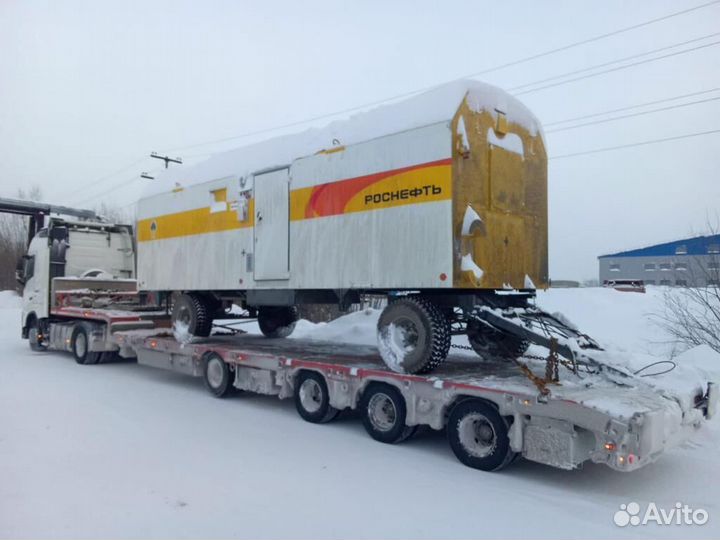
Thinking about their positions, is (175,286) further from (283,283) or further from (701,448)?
(701,448)

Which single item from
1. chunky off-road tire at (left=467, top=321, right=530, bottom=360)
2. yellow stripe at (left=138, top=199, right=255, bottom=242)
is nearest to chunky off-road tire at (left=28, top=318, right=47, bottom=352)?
yellow stripe at (left=138, top=199, right=255, bottom=242)

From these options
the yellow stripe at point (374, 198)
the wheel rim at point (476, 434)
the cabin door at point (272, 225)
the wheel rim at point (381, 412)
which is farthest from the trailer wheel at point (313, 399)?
the yellow stripe at point (374, 198)

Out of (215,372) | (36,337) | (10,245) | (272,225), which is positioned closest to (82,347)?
(36,337)

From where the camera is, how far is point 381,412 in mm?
7211

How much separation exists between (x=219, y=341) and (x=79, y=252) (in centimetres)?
652

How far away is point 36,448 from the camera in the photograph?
6.70 meters

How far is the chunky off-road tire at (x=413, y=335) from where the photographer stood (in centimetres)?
689

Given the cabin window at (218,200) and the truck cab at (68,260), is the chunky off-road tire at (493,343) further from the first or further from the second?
the truck cab at (68,260)

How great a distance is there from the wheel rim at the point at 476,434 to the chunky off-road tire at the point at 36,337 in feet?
44.2

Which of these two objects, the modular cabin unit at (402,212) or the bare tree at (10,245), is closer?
the modular cabin unit at (402,212)

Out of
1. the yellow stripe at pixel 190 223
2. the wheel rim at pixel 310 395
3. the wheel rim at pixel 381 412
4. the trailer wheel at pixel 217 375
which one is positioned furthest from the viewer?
the yellow stripe at pixel 190 223

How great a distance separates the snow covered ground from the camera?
4652 mm

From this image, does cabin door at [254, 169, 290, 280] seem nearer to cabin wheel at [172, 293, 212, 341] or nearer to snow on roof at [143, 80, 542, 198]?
snow on roof at [143, 80, 542, 198]

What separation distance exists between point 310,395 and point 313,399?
7 cm
